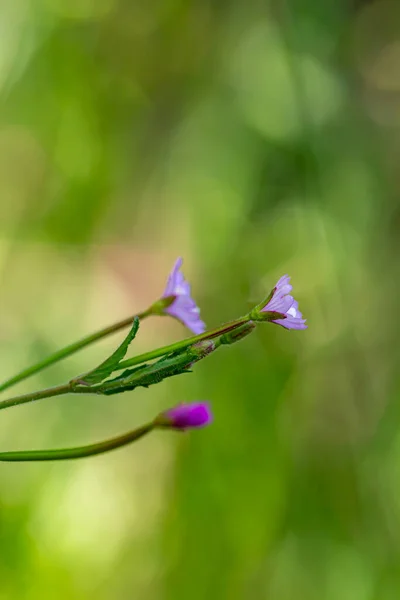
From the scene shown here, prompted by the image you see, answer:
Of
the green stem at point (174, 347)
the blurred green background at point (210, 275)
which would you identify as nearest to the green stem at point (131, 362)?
the green stem at point (174, 347)

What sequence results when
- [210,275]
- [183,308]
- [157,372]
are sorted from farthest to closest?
[210,275]
[183,308]
[157,372]

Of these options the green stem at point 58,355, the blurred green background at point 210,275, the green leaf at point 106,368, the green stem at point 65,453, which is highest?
the blurred green background at point 210,275

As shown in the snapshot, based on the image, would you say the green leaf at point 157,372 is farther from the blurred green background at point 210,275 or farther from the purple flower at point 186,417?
the blurred green background at point 210,275

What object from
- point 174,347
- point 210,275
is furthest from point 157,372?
point 210,275

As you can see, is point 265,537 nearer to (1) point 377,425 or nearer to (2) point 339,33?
(1) point 377,425

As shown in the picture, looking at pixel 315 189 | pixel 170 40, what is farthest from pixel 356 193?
pixel 170 40

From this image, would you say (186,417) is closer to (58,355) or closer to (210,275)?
(58,355)
